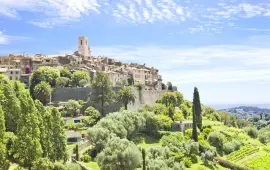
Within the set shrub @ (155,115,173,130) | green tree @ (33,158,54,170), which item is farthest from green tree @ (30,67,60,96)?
green tree @ (33,158,54,170)

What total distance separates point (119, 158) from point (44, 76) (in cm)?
4467

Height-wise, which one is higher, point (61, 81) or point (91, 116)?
point (61, 81)

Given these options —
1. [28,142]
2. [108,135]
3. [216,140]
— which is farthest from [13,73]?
[28,142]

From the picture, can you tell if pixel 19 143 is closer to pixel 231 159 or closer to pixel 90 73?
pixel 231 159

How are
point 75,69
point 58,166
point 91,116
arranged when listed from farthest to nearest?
point 75,69, point 91,116, point 58,166

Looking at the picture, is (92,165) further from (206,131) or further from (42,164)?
(206,131)

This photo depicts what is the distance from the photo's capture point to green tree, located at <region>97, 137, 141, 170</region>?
36281 mm

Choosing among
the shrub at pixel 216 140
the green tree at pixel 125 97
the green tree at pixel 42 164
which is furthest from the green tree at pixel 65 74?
the green tree at pixel 42 164

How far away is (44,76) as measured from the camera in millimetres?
76125

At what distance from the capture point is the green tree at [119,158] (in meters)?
36.3

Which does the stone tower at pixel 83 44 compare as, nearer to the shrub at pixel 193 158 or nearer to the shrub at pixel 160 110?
the shrub at pixel 160 110

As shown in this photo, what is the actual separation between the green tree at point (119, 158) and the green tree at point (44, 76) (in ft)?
133

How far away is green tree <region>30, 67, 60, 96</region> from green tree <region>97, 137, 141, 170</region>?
4062 centimetres

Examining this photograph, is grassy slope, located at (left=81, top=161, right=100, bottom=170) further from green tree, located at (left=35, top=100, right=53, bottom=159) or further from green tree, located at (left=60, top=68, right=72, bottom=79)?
green tree, located at (left=60, top=68, right=72, bottom=79)
